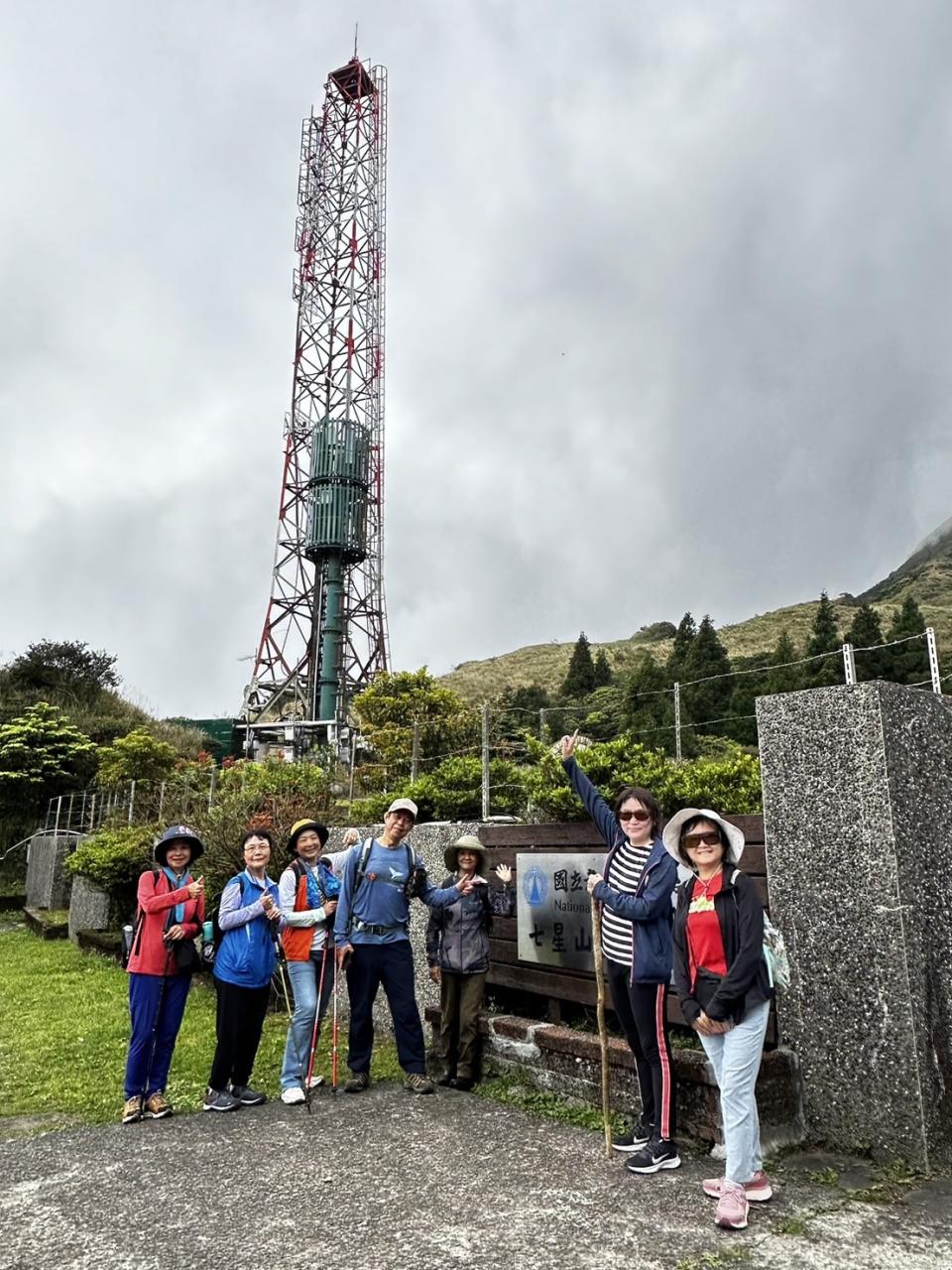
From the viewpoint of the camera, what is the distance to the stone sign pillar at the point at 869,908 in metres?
3.73

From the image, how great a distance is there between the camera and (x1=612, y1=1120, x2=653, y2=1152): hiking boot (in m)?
4.14

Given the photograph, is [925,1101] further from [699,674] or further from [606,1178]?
[699,674]

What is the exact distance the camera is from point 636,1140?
4.18 meters

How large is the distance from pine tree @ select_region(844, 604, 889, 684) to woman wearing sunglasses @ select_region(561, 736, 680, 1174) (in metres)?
21.7

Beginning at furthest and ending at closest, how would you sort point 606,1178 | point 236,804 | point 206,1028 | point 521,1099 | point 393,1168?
point 236,804
point 206,1028
point 521,1099
point 393,1168
point 606,1178

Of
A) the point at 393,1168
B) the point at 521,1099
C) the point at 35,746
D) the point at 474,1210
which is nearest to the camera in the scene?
the point at 474,1210

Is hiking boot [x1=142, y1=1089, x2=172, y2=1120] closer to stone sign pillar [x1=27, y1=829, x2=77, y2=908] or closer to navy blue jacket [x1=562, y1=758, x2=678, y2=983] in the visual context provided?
navy blue jacket [x1=562, y1=758, x2=678, y2=983]

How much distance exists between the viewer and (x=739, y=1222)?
10.8 feet

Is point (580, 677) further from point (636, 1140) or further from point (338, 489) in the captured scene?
point (636, 1140)

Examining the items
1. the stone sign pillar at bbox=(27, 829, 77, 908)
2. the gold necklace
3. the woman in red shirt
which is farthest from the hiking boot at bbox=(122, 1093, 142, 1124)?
the stone sign pillar at bbox=(27, 829, 77, 908)

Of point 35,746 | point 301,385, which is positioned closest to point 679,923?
point 35,746

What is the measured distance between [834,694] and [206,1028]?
617 cm

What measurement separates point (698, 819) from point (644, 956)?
77 centimetres

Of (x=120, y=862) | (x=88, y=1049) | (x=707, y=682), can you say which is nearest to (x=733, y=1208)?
(x=88, y=1049)
